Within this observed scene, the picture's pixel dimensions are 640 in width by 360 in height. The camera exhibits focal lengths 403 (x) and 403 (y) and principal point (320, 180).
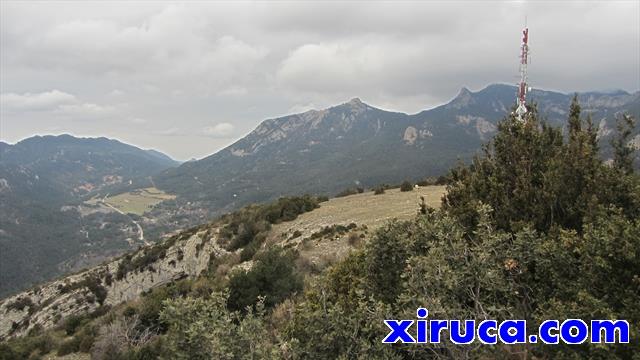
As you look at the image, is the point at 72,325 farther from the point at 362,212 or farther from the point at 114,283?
the point at 362,212

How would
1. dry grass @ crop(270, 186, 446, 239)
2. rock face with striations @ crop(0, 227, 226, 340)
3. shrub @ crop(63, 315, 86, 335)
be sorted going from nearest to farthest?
1. shrub @ crop(63, 315, 86, 335)
2. dry grass @ crop(270, 186, 446, 239)
3. rock face with striations @ crop(0, 227, 226, 340)

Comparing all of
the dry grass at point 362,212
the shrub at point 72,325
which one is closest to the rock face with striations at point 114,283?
the dry grass at point 362,212

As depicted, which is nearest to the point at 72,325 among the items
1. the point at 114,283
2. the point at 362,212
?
the point at 114,283

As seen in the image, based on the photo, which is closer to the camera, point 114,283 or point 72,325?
point 72,325

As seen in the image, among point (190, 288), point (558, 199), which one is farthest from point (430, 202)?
point (558, 199)

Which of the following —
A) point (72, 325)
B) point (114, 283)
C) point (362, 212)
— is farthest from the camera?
point (114, 283)

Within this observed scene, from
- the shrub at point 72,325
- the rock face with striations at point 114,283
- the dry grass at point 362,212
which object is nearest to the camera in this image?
the shrub at point 72,325

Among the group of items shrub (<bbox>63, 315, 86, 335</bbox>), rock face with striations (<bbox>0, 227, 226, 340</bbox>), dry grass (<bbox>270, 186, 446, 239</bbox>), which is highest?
dry grass (<bbox>270, 186, 446, 239</bbox>)

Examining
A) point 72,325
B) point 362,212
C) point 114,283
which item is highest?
point 362,212

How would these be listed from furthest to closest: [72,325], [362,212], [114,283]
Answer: [114,283], [362,212], [72,325]

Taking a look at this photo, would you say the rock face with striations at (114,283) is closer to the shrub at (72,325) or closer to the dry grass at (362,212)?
the dry grass at (362,212)

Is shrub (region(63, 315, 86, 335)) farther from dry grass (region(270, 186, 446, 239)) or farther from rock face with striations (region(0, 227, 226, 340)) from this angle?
dry grass (region(270, 186, 446, 239))

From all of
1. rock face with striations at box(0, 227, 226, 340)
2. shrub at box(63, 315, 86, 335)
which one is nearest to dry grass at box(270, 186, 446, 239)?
rock face with striations at box(0, 227, 226, 340)

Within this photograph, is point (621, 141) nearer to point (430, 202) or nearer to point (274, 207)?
point (430, 202)
